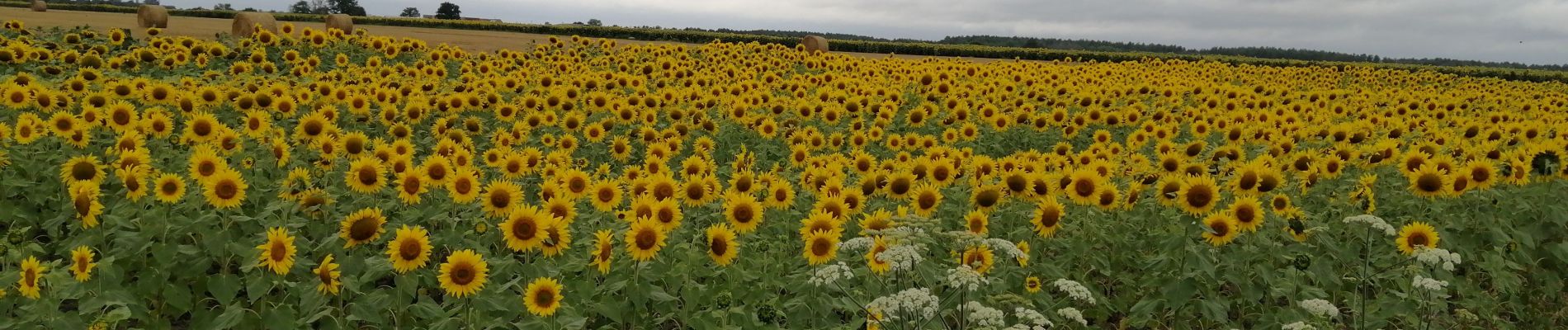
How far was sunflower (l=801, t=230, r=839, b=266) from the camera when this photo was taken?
16.2 ft

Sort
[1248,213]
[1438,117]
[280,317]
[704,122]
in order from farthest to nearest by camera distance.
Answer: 1. [1438,117]
2. [704,122]
3. [1248,213]
4. [280,317]

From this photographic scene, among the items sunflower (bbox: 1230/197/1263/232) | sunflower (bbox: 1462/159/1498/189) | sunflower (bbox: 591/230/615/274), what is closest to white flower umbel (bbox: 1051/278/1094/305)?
sunflower (bbox: 1230/197/1263/232)

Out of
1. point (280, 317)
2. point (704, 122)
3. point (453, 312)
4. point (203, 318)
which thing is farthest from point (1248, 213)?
point (704, 122)

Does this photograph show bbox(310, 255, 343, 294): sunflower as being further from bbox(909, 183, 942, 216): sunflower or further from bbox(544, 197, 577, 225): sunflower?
bbox(909, 183, 942, 216): sunflower

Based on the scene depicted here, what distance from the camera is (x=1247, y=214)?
5.38 metres

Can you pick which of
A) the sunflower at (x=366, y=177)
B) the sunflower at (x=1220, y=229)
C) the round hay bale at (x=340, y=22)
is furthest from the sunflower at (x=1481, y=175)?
the round hay bale at (x=340, y=22)

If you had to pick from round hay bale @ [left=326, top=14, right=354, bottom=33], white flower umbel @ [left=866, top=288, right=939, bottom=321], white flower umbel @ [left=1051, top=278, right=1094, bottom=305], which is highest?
round hay bale @ [left=326, top=14, right=354, bottom=33]

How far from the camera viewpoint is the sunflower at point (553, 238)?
4.57m

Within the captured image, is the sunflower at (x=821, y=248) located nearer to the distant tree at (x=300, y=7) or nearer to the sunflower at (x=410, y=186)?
the sunflower at (x=410, y=186)

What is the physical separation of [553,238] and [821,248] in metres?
1.48

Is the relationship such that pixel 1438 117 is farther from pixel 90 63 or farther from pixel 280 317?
pixel 90 63

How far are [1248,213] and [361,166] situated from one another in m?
5.60

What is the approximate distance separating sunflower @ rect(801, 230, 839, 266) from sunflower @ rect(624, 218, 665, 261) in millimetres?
865

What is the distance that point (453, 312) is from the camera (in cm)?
435
